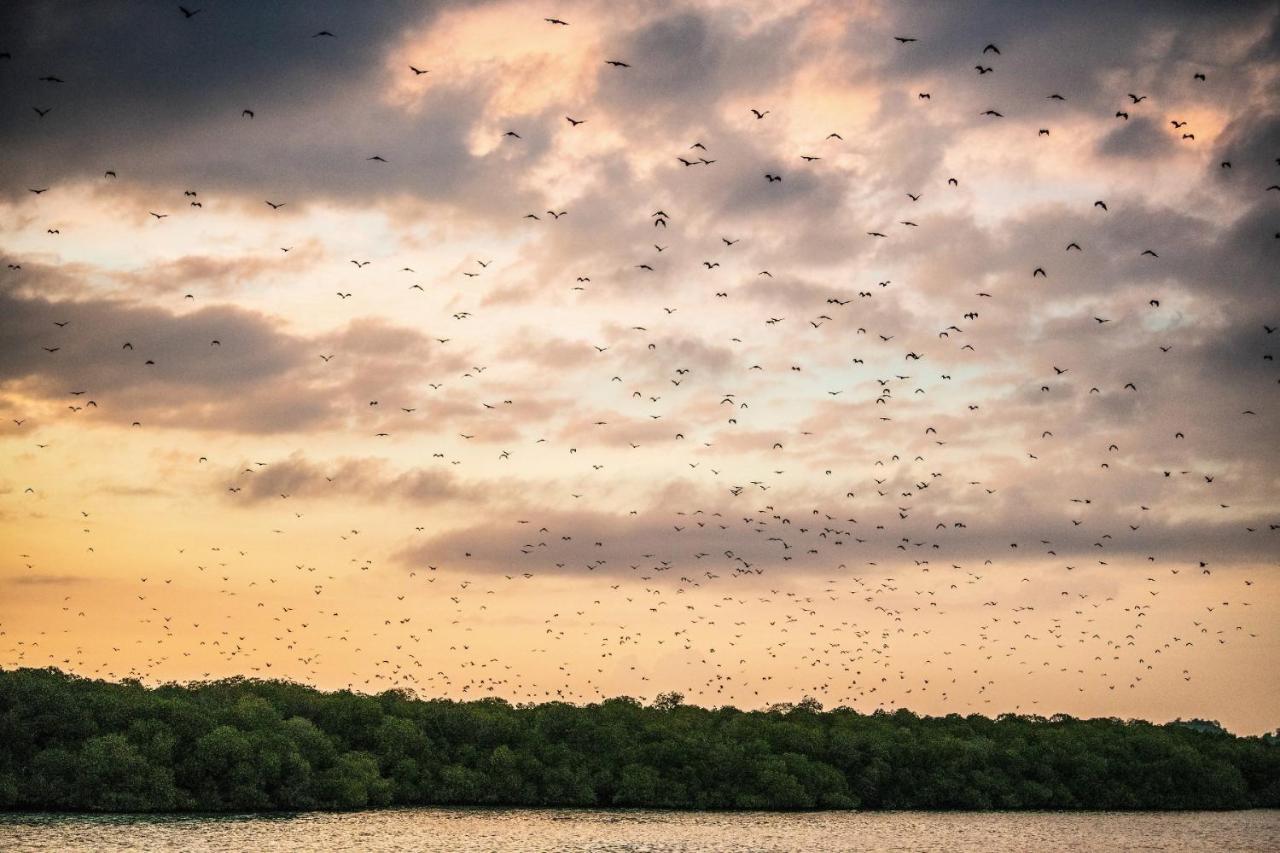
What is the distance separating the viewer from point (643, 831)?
506 ft

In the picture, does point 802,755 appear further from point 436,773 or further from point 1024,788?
point 436,773

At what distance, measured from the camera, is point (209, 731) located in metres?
158

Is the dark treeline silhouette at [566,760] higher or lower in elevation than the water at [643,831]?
higher

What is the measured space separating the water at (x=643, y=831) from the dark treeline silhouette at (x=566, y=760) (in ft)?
16.3

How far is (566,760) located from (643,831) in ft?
102

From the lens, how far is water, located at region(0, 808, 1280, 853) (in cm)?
13075

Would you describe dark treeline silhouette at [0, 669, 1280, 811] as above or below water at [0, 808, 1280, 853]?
above

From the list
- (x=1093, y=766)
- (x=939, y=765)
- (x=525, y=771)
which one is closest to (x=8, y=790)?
(x=525, y=771)

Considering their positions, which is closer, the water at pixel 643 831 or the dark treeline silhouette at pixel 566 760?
the water at pixel 643 831

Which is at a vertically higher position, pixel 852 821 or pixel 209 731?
pixel 209 731

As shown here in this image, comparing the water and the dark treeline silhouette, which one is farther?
the dark treeline silhouette

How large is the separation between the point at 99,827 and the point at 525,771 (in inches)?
2499

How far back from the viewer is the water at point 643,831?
13075cm

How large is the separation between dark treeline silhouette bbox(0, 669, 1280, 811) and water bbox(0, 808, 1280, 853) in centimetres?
497
